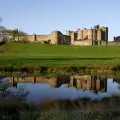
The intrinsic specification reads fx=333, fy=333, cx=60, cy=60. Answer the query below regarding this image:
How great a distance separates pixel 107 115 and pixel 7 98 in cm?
561

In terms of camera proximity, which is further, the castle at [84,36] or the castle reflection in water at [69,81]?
the castle at [84,36]

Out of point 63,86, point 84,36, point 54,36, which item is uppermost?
point 84,36

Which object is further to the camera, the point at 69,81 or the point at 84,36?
the point at 84,36

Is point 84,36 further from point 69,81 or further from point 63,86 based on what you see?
point 63,86

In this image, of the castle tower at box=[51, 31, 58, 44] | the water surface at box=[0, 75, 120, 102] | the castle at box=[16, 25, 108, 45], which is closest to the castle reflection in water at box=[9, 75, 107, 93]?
the water surface at box=[0, 75, 120, 102]

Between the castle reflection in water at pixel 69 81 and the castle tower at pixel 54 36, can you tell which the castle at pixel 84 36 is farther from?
the castle reflection in water at pixel 69 81

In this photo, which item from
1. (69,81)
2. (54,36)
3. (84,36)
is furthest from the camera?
(84,36)

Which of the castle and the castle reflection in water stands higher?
the castle

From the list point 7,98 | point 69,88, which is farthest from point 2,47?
point 7,98

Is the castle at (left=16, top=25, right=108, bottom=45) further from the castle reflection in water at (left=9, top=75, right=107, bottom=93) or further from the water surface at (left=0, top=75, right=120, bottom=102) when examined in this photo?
the water surface at (left=0, top=75, right=120, bottom=102)

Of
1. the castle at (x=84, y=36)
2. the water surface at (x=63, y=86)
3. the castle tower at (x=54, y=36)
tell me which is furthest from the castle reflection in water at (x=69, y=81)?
the castle at (x=84, y=36)

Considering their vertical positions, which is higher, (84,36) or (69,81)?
(84,36)

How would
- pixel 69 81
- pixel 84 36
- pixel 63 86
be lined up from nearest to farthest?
pixel 63 86 < pixel 69 81 < pixel 84 36

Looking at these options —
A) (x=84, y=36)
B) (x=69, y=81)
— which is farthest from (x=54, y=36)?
(x=69, y=81)
